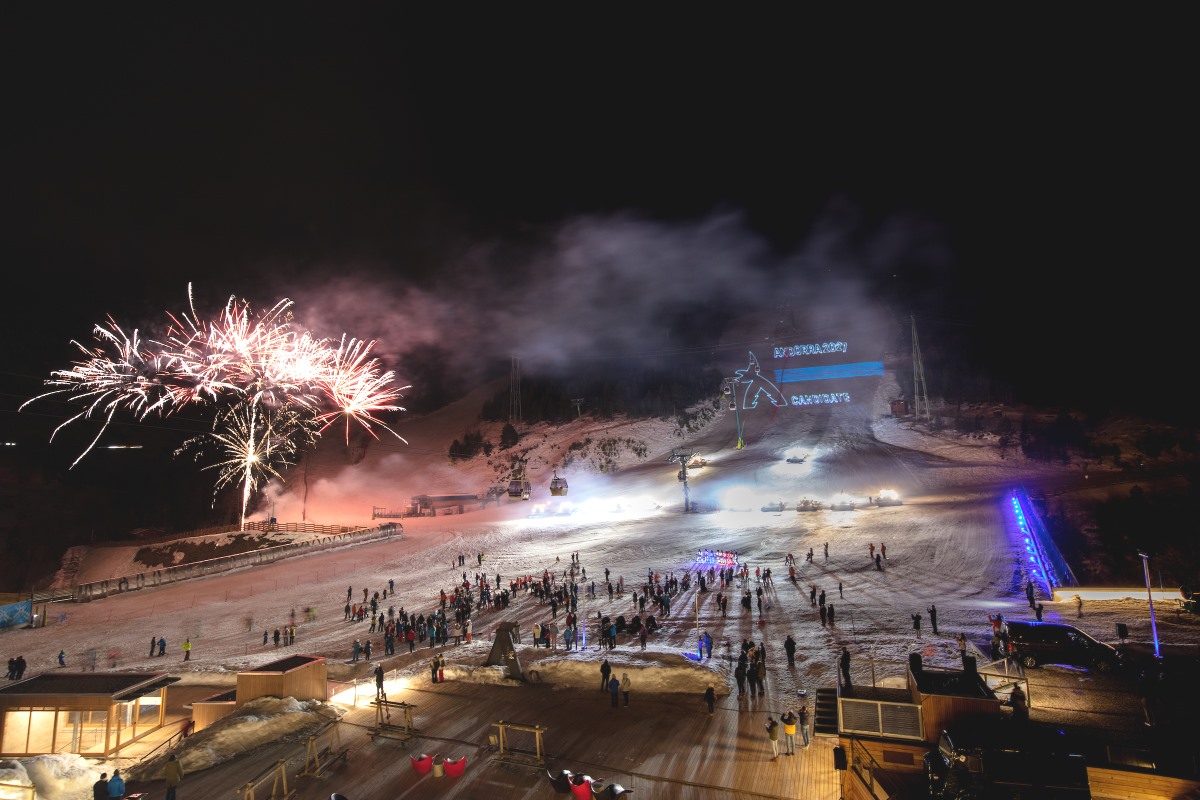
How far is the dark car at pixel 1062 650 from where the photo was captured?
1162 cm

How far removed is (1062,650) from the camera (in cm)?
1181

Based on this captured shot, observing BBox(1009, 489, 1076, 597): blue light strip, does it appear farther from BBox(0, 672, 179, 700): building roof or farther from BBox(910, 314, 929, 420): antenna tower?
BBox(0, 672, 179, 700): building roof

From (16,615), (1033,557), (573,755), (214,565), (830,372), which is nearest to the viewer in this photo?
(573,755)

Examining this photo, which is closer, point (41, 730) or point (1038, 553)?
point (41, 730)

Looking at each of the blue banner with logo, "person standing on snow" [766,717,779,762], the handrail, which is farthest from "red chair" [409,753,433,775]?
the handrail

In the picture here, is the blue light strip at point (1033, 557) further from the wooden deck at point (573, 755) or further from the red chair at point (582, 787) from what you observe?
the red chair at point (582, 787)

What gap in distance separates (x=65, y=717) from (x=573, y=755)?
44.1 ft

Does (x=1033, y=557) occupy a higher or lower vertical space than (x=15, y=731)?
higher

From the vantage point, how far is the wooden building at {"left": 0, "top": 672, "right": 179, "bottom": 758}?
14883 mm

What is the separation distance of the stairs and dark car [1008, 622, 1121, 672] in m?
4.09

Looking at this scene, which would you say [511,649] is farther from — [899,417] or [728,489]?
[899,417]

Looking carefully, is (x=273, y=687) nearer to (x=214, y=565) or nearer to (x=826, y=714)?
(x=826, y=714)

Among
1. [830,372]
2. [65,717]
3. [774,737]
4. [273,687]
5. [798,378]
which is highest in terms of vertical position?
[830,372]

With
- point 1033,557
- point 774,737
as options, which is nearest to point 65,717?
point 774,737
